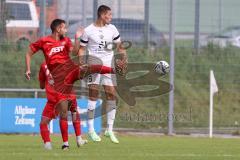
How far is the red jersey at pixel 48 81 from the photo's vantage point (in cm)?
1363

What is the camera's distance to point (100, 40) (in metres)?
15.5

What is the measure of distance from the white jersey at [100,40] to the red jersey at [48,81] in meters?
1.91

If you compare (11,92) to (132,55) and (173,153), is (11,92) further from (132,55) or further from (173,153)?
(173,153)

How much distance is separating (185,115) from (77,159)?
1101 centimetres

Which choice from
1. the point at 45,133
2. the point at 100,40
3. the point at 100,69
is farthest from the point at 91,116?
the point at 45,133

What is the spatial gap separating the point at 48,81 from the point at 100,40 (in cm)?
Result: 209

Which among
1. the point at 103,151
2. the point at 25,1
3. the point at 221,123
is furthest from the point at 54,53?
the point at 221,123

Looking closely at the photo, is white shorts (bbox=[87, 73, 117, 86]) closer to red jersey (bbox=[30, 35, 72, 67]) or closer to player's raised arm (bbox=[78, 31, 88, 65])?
player's raised arm (bbox=[78, 31, 88, 65])

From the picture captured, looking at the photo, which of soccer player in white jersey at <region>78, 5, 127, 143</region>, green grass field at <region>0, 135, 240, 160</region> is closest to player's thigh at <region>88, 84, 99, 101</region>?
soccer player in white jersey at <region>78, 5, 127, 143</region>

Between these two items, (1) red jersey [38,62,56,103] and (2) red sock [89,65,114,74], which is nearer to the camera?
(1) red jersey [38,62,56,103]

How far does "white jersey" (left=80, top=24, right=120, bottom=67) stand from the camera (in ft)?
50.8

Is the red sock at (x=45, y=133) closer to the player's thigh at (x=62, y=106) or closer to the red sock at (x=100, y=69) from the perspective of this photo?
the player's thigh at (x=62, y=106)

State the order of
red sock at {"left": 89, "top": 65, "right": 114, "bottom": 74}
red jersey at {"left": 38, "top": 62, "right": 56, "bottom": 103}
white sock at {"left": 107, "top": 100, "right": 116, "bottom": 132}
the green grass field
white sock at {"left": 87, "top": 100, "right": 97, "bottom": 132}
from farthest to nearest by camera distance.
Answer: white sock at {"left": 87, "top": 100, "right": 97, "bottom": 132} → white sock at {"left": 107, "top": 100, "right": 116, "bottom": 132} → red sock at {"left": 89, "top": 65, "right": 114, "bottom": 74} → red jersey at {"left": 38, "top": 62, "right": 56, "bottom": 103} → the green grass field

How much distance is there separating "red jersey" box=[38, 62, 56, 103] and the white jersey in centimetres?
191
